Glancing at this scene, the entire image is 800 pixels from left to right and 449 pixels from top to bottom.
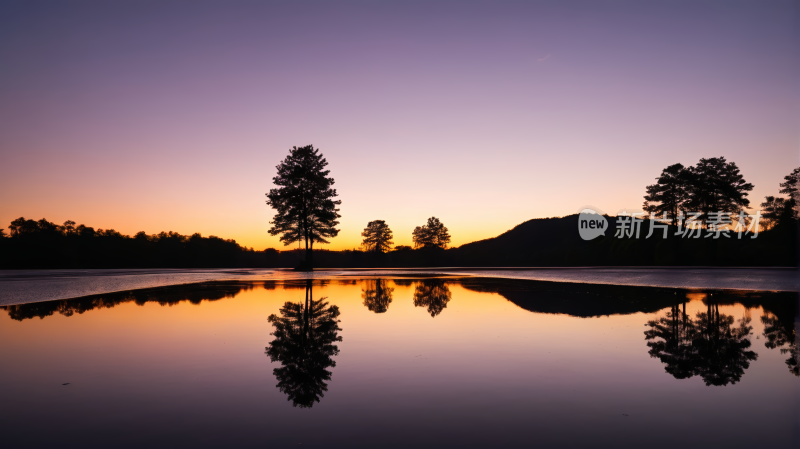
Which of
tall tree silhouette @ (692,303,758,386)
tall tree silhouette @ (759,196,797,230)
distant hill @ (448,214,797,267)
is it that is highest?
tall tree silhouette @ (759,196,797,230)

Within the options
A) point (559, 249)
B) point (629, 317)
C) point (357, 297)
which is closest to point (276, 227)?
point (357, 297)

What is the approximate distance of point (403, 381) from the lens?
5676mm

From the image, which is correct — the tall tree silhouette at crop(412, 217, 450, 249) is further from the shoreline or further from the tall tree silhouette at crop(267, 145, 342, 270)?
the shoreline

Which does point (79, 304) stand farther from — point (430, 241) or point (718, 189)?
point (430, 241)

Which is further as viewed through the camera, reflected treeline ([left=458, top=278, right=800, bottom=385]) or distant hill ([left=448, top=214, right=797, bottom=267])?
distant hill ([left=448, top=214, right=797, bottom=267])

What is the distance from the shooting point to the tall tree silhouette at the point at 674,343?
6.41 metres

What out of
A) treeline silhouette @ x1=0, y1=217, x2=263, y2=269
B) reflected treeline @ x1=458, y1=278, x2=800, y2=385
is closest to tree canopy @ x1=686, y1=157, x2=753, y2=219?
reflected treeline @ x1=458, y1=278, x2=800, y2=385

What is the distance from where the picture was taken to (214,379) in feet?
19.2

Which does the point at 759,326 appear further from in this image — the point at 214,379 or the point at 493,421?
the point at 214,379

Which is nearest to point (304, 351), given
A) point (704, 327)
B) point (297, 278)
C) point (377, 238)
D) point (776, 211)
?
point (704, 327)

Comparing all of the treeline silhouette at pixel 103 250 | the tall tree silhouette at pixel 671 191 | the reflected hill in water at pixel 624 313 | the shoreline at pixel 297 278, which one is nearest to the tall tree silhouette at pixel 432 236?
the treeline silhouette at pixel 103 250

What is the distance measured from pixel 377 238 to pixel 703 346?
98.7 metres

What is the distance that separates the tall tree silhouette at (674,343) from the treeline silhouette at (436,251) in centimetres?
5453

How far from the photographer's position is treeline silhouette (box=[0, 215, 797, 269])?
57531 mm
